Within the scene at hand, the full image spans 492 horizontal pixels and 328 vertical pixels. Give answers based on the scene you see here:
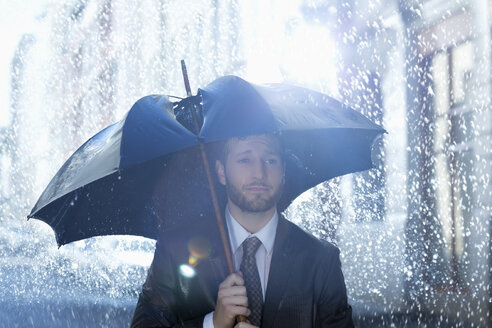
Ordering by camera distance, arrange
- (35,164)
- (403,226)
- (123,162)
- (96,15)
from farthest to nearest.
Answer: (35,164) → (96,15) → (403,226) → (123,162)

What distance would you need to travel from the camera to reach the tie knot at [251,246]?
103 inches

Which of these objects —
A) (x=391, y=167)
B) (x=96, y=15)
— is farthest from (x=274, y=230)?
(x=96, y=15)

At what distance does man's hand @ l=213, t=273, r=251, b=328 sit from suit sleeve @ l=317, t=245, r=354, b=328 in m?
0.40

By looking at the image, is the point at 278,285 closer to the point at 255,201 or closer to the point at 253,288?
the point at 253,288

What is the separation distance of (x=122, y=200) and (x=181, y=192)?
0.26 meters

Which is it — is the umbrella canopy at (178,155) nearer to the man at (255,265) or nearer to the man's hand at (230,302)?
the man at (255,265)

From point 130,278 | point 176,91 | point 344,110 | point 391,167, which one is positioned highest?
point 176,91

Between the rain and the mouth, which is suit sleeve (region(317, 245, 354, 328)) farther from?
the rain

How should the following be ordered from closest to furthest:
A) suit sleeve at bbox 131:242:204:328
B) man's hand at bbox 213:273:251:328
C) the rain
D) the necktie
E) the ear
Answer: man's hand at bbox 213:273:251:328 < the necktie < suit sleeve at bbox 131:242:204:328 < the ear < the rain

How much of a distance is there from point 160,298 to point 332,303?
0.68 meters

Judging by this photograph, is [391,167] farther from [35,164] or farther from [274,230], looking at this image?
[35,164]

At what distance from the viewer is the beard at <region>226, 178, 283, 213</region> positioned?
8.36ft

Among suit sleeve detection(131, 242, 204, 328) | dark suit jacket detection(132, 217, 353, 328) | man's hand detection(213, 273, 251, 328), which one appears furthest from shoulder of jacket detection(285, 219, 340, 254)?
suit sleeve detection(131, 242, 204, 328)

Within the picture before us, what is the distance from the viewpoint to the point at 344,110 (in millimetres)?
2887
